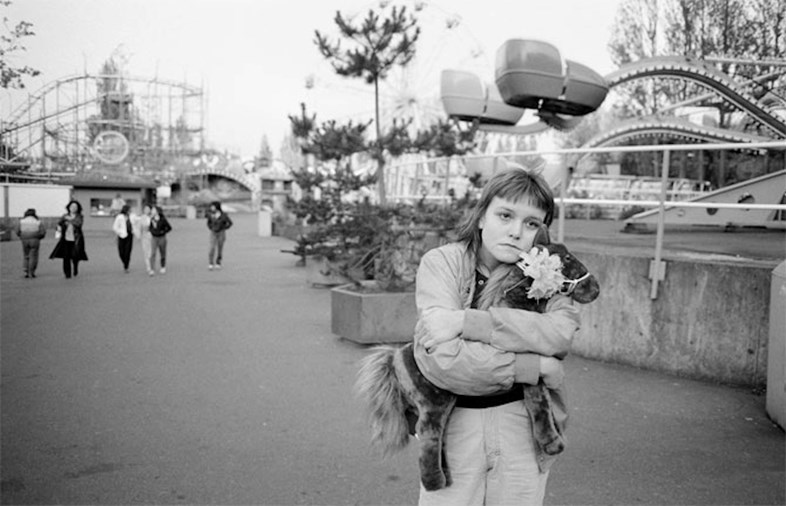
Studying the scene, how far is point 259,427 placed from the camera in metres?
4.96

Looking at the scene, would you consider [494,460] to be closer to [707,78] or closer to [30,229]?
[30,229]

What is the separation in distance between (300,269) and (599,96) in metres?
7.87

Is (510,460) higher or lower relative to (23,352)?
higher

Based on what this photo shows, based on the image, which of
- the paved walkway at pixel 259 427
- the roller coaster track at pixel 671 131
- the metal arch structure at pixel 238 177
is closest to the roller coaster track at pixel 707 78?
the roller coaster track at pixel 671 131

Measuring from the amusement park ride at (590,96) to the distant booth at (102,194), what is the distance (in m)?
25.4

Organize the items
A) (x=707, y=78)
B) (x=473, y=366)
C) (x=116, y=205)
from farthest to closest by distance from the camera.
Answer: (x=116, y=205) < (x=707, y=78) < (x=473, y=366)

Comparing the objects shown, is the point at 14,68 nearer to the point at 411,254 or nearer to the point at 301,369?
the point at 301,369

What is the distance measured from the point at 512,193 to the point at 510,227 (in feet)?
0.36

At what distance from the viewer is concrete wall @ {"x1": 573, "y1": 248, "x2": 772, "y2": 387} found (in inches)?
251

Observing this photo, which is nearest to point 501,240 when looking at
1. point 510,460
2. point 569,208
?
point 510,460

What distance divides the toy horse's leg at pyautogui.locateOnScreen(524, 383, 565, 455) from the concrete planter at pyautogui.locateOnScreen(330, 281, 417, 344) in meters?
5.72

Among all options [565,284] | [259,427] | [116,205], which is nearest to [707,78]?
[259,427]

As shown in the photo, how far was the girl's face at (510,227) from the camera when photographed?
224 centimetres

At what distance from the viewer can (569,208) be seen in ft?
70.6
